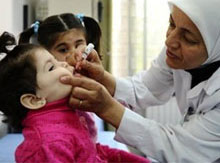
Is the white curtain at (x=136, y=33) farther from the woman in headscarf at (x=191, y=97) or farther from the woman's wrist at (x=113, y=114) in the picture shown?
the woman's wrist at (x=113, y=114)

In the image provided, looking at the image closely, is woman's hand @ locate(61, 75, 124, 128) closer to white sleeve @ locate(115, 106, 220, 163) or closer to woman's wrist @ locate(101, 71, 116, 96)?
white sleeve @ locate(115, 106, 220, 163)

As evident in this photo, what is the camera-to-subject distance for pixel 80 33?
4.76 feet

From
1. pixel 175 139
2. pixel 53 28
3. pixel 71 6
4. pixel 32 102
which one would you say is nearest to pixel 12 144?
pixel 53 28

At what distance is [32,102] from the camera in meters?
0.94

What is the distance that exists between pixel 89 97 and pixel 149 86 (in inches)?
24.9

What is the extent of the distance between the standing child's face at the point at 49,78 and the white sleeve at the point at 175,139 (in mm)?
230

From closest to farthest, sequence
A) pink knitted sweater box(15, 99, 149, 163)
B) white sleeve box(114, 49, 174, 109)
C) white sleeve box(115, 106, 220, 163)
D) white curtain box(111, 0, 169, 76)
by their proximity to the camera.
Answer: pink knitted sweater box(15, 99, 149, 163) < white sleeve box(115, 106, 220, 163) < white sleeve box(114, 49, 174, 109) < white curtain box(111, 0, 169, 76)

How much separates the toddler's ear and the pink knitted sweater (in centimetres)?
2

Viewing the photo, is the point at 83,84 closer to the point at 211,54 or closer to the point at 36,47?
the point at 36,47

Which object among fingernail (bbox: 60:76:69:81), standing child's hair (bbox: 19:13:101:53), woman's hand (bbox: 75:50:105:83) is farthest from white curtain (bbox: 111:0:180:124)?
fingernail (bbox: 60:76:69:81)

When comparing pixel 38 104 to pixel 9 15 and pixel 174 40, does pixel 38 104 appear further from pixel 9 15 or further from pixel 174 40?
pixel 9 15

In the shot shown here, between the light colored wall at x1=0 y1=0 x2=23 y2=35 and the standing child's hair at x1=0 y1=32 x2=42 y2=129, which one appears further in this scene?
the light colored wall at x1=0 y1=0 x2=23 y2=35

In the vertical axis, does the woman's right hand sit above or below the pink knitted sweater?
above

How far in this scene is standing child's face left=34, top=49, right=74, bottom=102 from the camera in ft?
3.08
